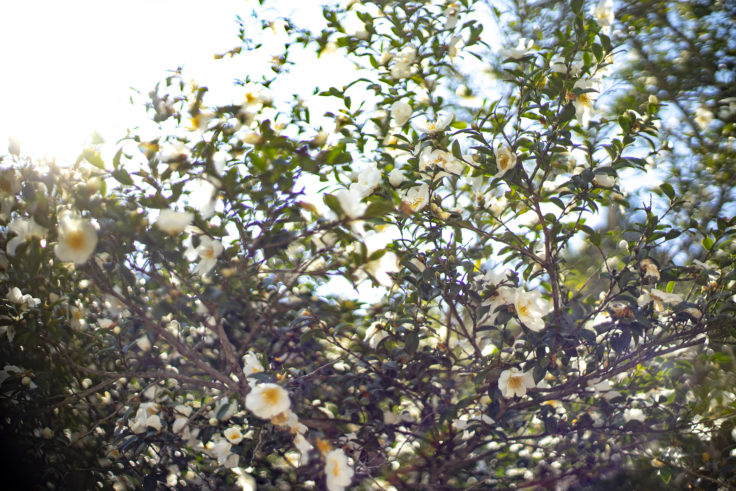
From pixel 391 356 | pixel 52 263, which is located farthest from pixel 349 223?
pixel 52 263

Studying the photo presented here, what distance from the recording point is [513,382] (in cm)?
127

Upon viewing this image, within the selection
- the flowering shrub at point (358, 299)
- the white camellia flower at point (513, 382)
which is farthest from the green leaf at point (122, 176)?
the white camellia flower at point (513, 382)

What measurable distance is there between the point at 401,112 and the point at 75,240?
2.74 ft

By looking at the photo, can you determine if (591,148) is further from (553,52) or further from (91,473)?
(91,473)

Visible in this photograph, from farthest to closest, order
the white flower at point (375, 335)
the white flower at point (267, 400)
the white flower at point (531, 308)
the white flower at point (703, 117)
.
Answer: the white flower at point (703, 117)
the white flower at point (375, 335)
the white flower at point (531, 308)
the white flower at point (267, 400)

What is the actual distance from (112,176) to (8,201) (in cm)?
20

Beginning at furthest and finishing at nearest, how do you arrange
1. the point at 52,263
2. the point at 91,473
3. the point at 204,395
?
the point at 204,395 < the point at 91,473 < the point at 52,263

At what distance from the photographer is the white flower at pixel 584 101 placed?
4.35 feet

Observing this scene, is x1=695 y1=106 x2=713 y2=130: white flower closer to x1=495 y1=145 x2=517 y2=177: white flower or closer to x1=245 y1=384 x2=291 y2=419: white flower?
x1=495 y1=145 x2=517 y2=177: white flower

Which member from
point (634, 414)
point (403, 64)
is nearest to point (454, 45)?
point (403, 64)

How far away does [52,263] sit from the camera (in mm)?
1279

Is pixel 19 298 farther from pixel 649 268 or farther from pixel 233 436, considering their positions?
pixel 649 268

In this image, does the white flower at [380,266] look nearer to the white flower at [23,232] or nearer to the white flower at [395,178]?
the white flower at [395,178]

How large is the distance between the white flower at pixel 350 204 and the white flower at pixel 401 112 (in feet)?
1.71
